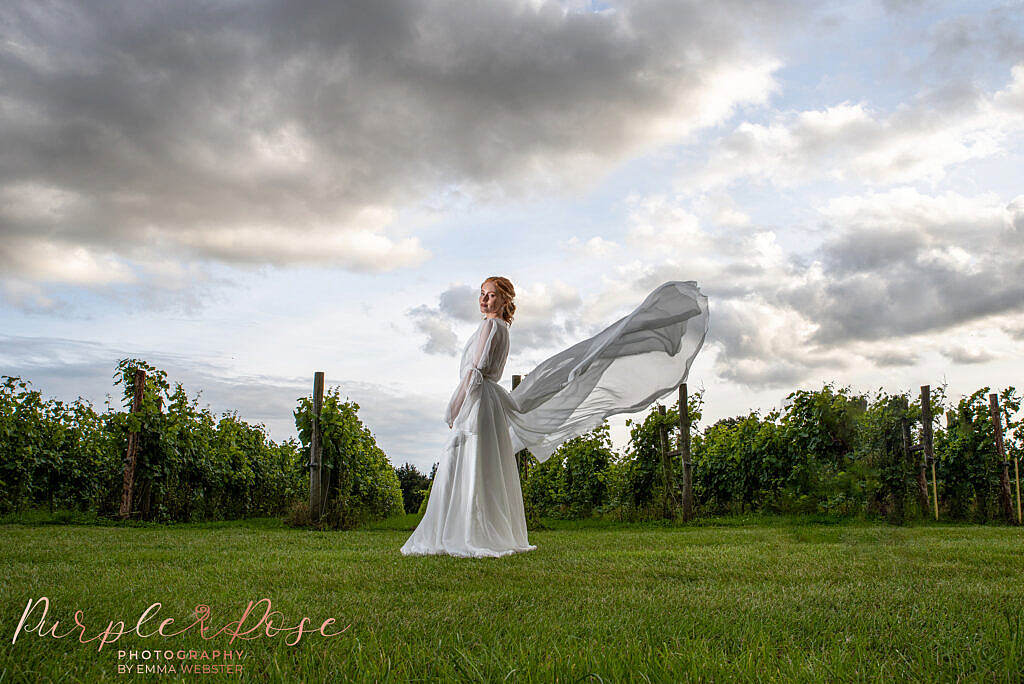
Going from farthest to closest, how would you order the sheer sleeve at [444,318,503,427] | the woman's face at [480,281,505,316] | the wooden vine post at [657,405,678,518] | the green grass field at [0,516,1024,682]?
the wooden vine post at [657,405,678,518], the woman's face at [480,281,505,316], the sheer sleeve at [444,318,503,427], the green grass field at [0,516,1024,682]

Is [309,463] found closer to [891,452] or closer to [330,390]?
[330,390]

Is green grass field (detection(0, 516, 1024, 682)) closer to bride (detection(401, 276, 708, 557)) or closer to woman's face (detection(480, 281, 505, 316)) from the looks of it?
bride (detection(401, 276, 708, 557))

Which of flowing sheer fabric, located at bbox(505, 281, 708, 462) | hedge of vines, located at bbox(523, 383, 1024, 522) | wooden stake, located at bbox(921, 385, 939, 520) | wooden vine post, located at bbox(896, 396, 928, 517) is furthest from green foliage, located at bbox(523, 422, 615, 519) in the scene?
flowing sheer fabric, located at bbox(505, 281, 708, 462)

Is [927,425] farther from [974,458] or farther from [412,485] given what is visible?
[412,485]

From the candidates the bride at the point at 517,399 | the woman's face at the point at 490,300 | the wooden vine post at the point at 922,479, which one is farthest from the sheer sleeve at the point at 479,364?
the wooden vine post at the point at 922,479

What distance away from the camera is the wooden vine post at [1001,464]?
12656 mm

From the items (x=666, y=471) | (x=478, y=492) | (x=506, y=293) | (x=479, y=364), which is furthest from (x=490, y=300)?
(x=666, y=471)

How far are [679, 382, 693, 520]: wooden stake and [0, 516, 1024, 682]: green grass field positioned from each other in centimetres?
666

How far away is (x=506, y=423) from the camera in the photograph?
685 centimetres

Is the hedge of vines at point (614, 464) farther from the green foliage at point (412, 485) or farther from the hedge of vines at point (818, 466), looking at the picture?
the green foliage at point (412, 485)

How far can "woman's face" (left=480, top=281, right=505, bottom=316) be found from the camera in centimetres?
702

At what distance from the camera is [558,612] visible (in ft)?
10.6

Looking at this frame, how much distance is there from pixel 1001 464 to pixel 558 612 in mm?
13214

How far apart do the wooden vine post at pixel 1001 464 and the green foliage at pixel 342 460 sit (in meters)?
11.7
